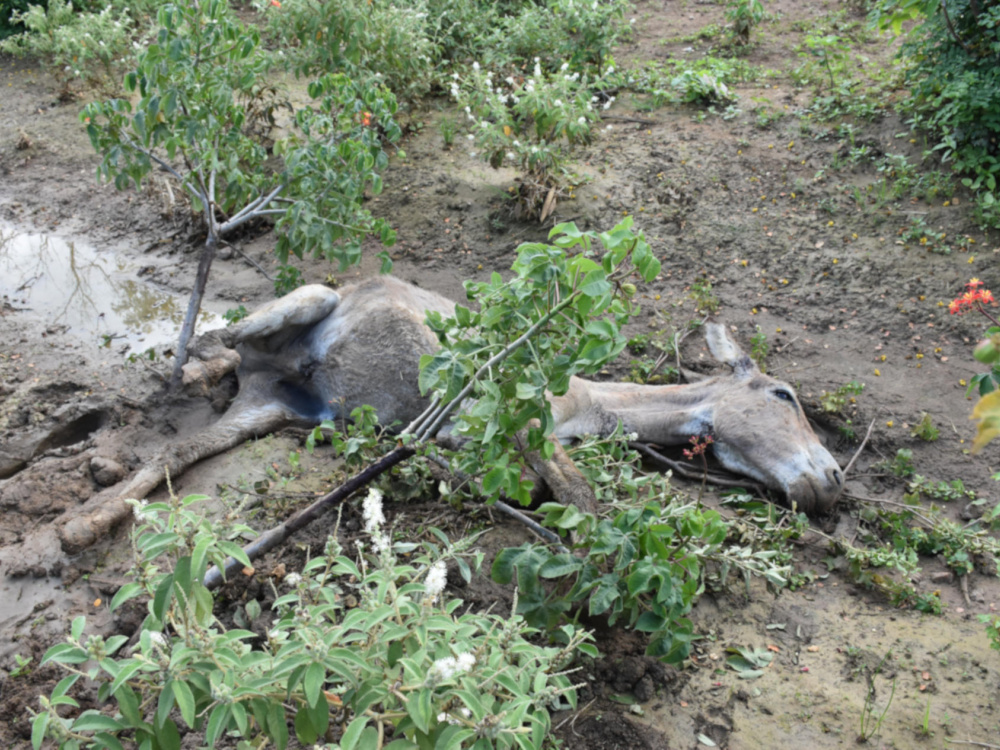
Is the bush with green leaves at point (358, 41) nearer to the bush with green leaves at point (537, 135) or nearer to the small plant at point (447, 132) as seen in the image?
the small plant at point (447, 132)

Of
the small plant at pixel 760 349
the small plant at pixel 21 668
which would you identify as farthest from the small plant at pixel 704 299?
the small plant at pixel 21 668

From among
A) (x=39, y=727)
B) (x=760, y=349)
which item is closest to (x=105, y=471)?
(x=39, y=727)

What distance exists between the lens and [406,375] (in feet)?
15.1

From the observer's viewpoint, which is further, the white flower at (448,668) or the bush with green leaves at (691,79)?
the bush with green leaves at (691,79)

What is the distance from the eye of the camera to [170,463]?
4242 millimetres

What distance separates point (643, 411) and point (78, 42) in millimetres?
7836

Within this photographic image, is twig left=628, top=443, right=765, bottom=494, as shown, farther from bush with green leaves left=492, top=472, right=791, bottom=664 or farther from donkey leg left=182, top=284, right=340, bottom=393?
donkey leg left=182, top=284, right=340, bottom=393

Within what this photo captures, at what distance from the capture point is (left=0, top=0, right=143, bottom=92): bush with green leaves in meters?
8.43

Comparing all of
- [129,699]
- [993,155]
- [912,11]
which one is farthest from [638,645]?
[912,11]

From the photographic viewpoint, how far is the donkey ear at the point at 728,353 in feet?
15.1

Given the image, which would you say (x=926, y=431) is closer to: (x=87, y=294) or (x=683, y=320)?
(x=683, y=320)

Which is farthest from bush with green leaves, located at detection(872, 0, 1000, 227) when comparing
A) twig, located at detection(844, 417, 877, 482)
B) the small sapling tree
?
the small sapling tree

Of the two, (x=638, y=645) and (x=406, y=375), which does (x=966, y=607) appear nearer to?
(x=638, y=645)

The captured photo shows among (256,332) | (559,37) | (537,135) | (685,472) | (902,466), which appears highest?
(559,37)
